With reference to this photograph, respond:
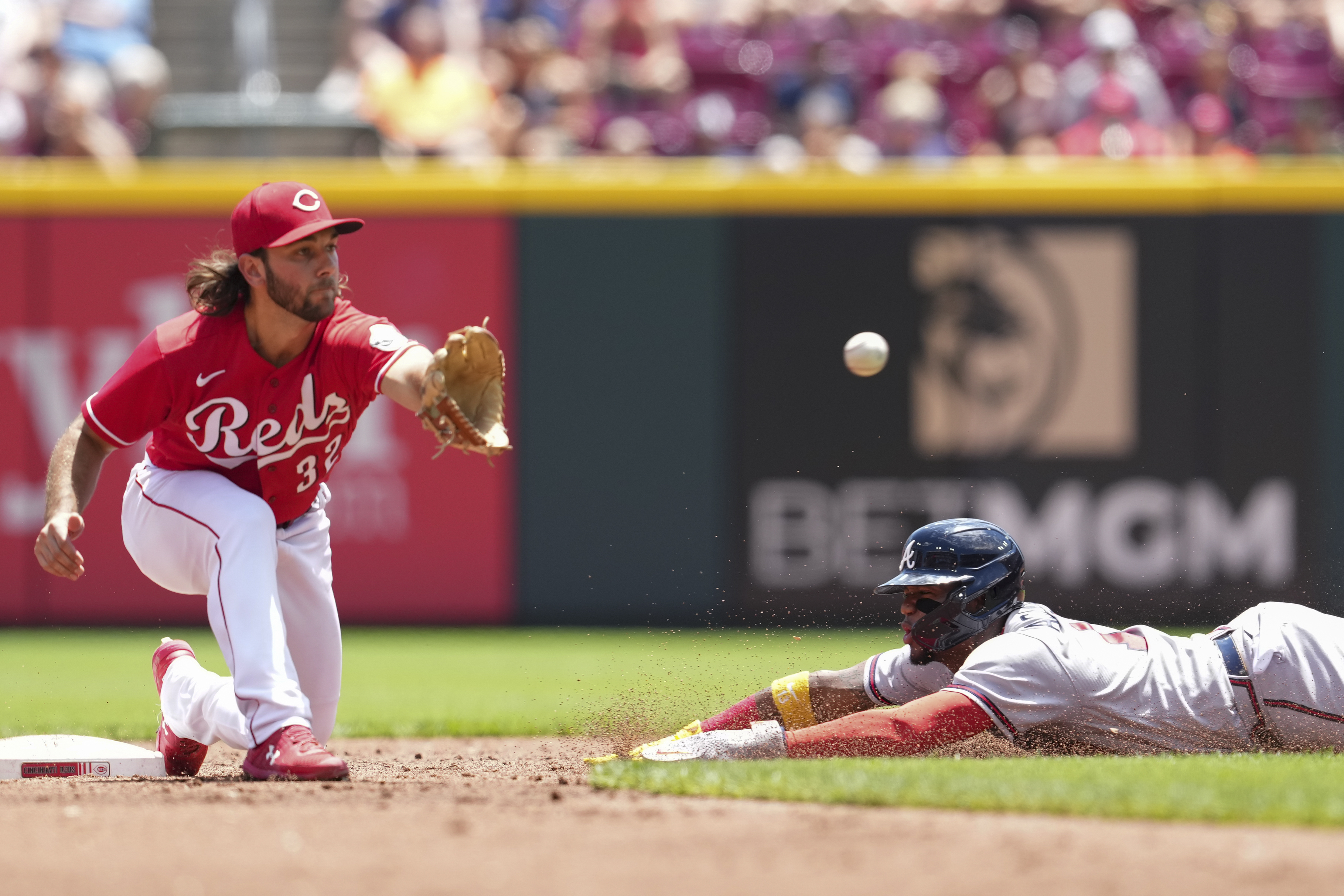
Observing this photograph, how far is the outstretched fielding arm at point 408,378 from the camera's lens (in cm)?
455

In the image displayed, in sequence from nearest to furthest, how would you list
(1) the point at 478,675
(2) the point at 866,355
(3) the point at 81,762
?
1. (3) the point at 81,762
2. (2) the point at 866,355
3. (1) the point at 478,675

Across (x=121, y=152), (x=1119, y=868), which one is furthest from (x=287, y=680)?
(x=121, y=152)

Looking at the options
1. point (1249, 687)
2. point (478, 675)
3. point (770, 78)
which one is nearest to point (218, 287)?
point (1249, 687)

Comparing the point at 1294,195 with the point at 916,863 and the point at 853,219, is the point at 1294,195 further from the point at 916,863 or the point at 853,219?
the point at 916,863

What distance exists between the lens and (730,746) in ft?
15.3

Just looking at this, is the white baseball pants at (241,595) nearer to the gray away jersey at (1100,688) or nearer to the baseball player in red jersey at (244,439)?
the baseball player in red jersey at (244,439)

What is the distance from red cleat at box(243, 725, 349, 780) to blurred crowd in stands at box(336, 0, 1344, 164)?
282 inches

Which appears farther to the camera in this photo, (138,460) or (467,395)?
(138,460)

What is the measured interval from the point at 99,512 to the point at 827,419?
465 cm

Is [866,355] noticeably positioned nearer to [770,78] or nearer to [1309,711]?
[1309,711]

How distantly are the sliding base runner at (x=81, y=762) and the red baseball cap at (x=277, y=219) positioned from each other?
1637 millimetres

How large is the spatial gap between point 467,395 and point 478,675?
459 centimetres

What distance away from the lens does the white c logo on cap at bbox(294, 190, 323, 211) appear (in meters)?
4.69

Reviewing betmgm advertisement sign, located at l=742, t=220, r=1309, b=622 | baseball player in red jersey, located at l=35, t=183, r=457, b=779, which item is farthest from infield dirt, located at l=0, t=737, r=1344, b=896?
betmgm advertisement sign, located at l=742, t=220, r=1309, b=622
